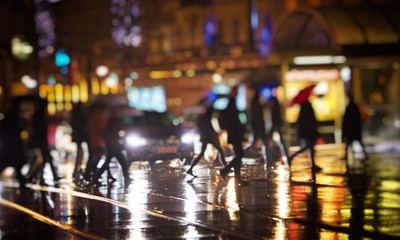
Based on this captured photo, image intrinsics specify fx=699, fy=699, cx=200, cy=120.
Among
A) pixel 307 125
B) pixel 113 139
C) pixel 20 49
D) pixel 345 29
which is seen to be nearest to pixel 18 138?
pixel 113 139

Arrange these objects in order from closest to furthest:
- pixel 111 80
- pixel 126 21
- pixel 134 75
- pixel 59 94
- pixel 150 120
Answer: pixel 150 120, pixel 111 80, pixel 126 21, pixel 134 75, pixel 59 94

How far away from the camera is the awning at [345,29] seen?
90.2ft

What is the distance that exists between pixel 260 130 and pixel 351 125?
105 inches

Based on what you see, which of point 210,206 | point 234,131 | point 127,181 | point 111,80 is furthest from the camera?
point 111,80

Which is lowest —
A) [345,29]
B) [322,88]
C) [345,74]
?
[322,88]

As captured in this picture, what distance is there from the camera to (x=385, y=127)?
3158 centimetres

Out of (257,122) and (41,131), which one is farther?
(257,122)

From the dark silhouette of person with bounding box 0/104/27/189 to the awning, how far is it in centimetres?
1452

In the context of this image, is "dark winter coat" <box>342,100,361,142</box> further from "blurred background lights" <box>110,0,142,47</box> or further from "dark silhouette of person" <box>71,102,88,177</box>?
"blurred background lights" <box>110,0,142,47</box>

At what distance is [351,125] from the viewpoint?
2027 centimetres

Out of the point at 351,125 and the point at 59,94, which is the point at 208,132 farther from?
the point at 59,94

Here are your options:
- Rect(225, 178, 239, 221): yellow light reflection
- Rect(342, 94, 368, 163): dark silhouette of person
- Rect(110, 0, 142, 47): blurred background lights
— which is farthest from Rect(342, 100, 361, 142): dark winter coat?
Rect(110, 0, 142, 47): blurred background lights

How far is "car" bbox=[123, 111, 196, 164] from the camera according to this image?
17984mm

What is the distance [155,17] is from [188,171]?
128ft
